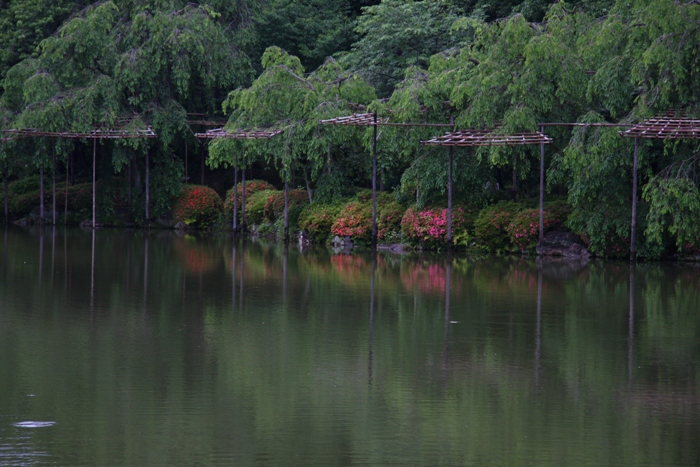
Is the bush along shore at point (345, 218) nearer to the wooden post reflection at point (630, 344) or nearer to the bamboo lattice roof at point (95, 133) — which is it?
the bamboo lattice roof at point (95, 133)

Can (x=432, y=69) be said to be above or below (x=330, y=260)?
above

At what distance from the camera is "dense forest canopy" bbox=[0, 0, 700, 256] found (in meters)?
23.6

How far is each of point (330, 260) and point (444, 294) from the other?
7344 millimetres

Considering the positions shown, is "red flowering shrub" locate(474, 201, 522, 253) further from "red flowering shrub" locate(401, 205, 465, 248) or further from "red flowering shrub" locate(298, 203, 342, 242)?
"red flowering shrub" locate(298, 203, 342, 242)

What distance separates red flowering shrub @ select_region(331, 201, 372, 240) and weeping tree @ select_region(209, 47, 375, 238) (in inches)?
71.0

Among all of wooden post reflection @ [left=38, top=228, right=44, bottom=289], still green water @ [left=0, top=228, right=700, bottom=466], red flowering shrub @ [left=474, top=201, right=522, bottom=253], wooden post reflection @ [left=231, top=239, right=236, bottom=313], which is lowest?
still green water @ [left=0, top=228, right=700, bottom=466]

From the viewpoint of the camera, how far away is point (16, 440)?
836cm

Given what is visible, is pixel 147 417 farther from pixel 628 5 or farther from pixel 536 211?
pixel 628 5

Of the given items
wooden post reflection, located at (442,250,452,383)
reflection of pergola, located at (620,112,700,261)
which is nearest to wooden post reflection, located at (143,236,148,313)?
wooden post reflection, located at (442,250,452,383)

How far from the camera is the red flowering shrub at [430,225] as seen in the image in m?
27.2

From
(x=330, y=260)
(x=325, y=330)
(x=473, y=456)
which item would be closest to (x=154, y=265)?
(x=330, y=260)

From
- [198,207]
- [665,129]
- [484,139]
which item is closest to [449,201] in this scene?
[484,139]

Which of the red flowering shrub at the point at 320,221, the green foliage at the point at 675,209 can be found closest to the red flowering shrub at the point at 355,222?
the red flowering shrub at the point at 320,221

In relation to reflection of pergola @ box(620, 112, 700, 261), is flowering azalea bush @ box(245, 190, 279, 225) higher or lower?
lower
